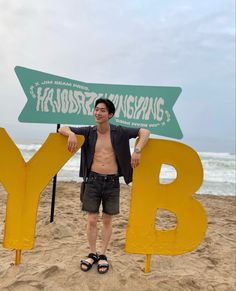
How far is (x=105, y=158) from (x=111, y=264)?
129 cm

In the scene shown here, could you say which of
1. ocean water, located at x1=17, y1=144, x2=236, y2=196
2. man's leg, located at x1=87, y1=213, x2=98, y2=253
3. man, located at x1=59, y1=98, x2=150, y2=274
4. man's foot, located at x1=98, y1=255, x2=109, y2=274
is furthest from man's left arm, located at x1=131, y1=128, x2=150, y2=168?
ocean water, located at x1=17, y1=144, x2=236, y2=196

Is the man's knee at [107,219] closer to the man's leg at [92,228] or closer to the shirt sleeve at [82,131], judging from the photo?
the man's leg at [92,228]

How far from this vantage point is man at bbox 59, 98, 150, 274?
345cm

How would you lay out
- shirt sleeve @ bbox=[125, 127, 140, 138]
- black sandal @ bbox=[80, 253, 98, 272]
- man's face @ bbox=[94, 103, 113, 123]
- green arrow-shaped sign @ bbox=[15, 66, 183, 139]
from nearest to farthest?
1. man's face @ bbox=[94, 103, 113, 123]
2. shirt sleeve @ bbox=[125, 127, 140, 138]
3. black sandal @ bbox=[80, 253, 98, 272]
4. green arrow-shaped sign @ bbox=[15, 66, 183, 139]

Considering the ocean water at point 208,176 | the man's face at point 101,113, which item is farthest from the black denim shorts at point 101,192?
the ocean water at point 208,176

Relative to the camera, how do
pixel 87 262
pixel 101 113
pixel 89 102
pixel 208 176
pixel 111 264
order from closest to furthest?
pixel 101 113 → pixel 87 262 → pixel 111 264 → pixel 89 102 → pixel 208 176

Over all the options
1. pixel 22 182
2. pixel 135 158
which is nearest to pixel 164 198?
pixel 135 158

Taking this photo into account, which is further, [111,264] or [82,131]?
[111,264]

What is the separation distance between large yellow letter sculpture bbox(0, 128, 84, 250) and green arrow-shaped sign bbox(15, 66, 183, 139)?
55.2 inches

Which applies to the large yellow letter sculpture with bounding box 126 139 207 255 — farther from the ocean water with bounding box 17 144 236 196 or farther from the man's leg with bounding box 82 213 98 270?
the ocean water with bounding box 17 144 236 196

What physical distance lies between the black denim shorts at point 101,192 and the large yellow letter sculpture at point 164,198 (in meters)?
0.25

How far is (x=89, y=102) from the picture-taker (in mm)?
5035

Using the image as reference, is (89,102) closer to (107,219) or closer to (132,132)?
(132,132)

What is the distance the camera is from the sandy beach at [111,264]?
345 centimetres
